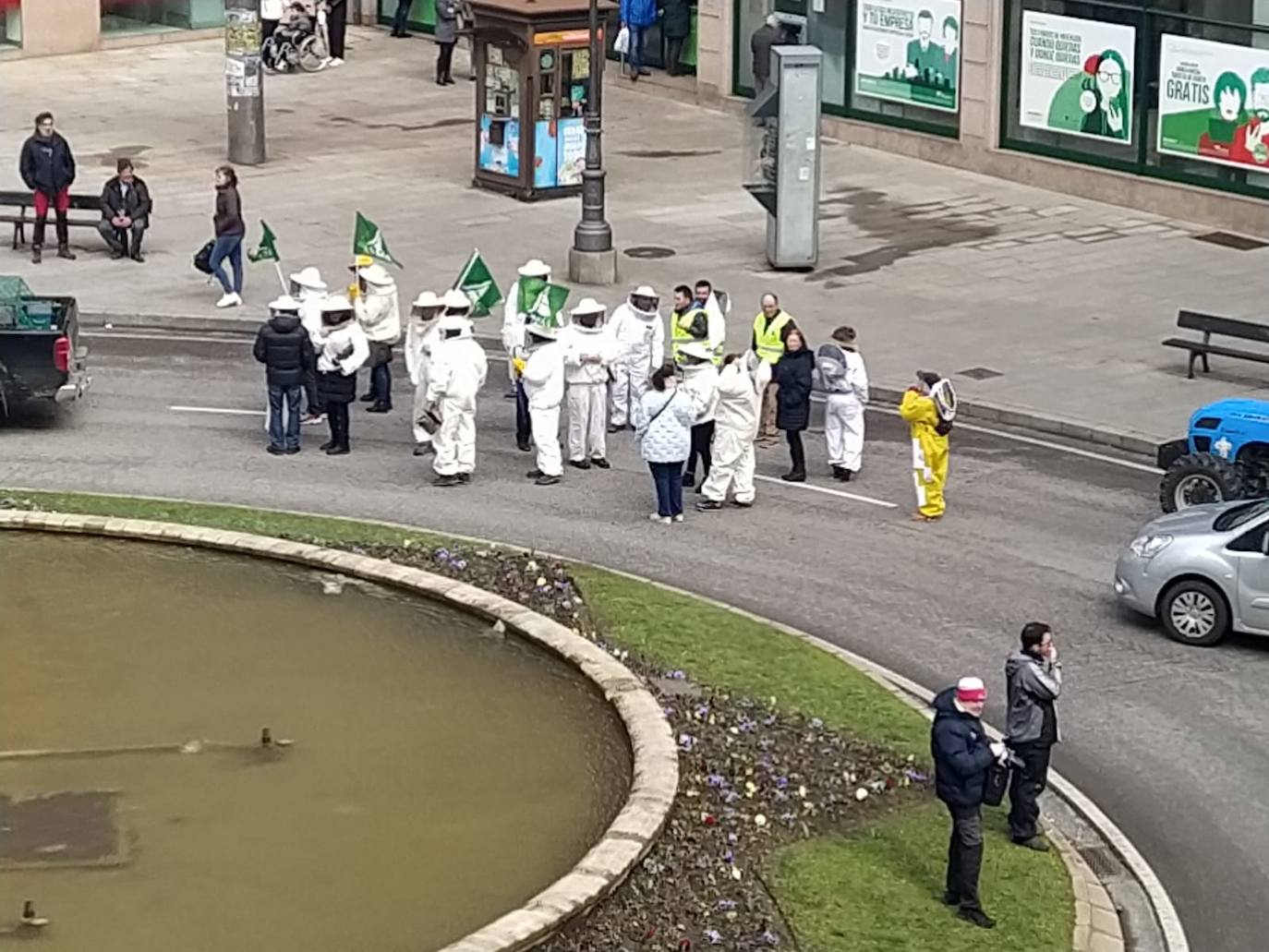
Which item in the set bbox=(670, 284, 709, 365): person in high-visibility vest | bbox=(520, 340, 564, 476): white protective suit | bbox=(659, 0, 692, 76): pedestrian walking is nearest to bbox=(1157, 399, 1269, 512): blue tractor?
bbox=(670, 284, 709, 365): person in high-visibility vest

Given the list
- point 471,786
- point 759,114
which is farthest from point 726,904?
point 759,114

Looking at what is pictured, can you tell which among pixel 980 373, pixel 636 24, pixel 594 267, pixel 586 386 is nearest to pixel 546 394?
pixel 586 386

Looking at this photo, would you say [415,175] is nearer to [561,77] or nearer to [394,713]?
[561,77]

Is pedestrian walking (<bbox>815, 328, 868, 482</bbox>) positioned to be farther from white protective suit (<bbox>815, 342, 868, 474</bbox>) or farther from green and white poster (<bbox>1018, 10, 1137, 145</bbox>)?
green and white poster (<bbox>1018, 10, 1137, 145</bbox>)

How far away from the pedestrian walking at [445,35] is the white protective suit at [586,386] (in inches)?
767

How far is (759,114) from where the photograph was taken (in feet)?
106

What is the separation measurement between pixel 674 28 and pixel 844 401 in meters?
19.6

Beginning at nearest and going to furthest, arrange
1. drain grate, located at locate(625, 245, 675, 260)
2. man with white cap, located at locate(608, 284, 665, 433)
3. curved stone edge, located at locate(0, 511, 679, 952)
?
curved stone edge, located at locate(0, 511, 679, 952) → man with white cap, located at locate(608, 284, 665, 433) → drain grate, located at locate(625, 245, 675, 260)

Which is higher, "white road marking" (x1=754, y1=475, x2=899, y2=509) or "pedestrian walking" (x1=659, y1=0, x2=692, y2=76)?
"pedestrian walking" (x1=659, y1=0, x2=692, y2=76)

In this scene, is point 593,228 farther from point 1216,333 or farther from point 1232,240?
point 1232,240

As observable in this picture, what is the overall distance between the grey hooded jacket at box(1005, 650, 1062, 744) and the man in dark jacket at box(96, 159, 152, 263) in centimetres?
1767

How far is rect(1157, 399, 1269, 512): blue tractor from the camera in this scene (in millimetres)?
22141

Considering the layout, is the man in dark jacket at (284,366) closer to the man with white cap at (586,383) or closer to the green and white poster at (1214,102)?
the man with white cap at (586,383)

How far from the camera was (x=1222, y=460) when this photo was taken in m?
22.3
